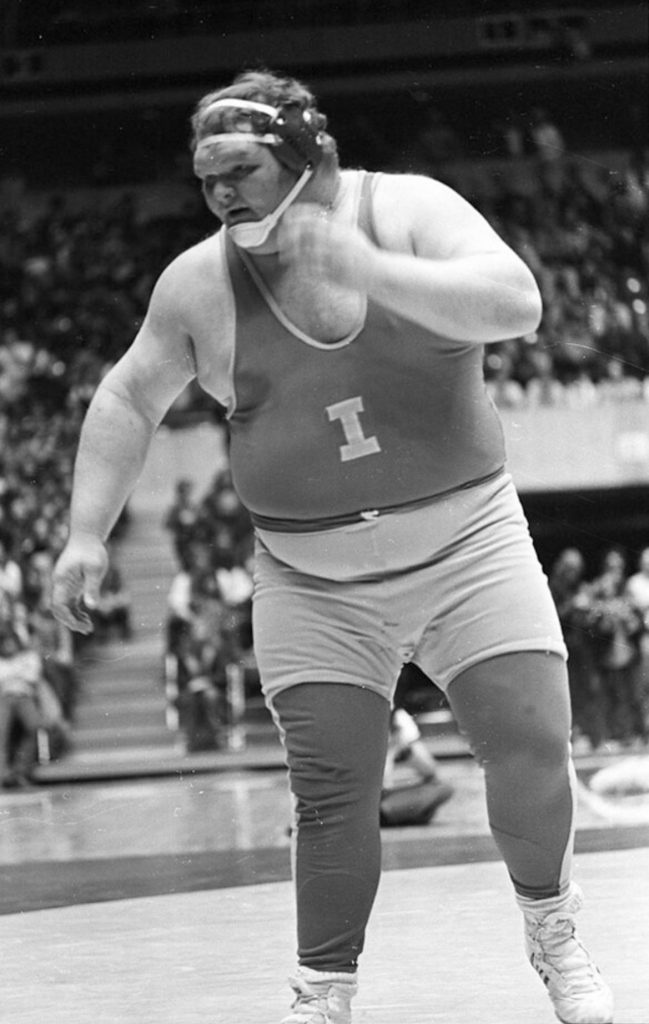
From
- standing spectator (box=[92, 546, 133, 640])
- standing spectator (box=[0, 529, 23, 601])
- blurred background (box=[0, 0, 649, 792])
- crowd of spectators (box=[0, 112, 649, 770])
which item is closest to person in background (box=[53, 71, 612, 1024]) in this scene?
standing spectator (box=[0, 529, 23, 601])

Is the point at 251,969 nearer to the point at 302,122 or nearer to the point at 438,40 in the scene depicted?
the point at 302,122

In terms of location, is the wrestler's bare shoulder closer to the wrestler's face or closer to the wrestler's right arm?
the wrestler's right arm

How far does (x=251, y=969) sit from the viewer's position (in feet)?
10.8

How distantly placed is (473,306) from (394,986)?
4.28 ft

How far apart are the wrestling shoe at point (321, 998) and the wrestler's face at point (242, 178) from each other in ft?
3.58

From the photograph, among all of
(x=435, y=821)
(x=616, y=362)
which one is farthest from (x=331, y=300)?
(x=616, y=362)

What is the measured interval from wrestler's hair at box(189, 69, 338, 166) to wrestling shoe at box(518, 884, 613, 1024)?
114cm

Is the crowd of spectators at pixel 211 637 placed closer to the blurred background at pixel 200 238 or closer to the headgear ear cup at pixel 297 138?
the blurred background at pixel 200 238

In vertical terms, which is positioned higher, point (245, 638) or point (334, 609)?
point (334, 609)

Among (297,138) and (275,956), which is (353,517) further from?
(275,956)

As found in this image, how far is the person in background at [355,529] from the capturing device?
2.51 m

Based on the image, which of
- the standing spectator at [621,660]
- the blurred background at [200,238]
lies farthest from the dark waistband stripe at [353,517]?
the blurred background at [200,238]

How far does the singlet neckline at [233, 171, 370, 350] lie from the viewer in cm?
251

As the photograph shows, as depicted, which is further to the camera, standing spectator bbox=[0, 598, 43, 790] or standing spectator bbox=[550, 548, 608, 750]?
standing spectator bbox=[550, 548, 608, 750]
